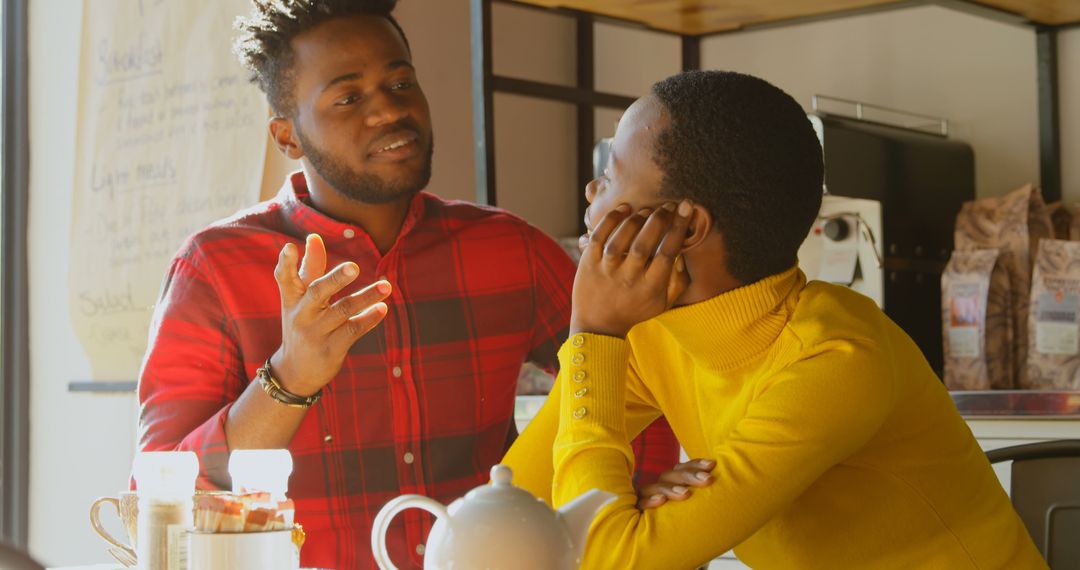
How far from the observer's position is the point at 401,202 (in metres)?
1.67

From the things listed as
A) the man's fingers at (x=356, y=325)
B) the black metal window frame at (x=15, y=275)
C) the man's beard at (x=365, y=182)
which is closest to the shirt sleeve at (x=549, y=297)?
the man's beard at (x=365, y=182)

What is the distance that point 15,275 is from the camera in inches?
138

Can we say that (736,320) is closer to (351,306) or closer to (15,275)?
(351,306)

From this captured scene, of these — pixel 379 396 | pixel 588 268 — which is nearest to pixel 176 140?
→ pixel 379 396

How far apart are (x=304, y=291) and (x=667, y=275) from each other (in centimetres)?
37

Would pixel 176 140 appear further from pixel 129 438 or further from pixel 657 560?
pixel 657 560

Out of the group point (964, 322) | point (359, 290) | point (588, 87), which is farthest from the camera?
point (588, 87)

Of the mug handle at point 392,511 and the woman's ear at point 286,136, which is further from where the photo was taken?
the woman's ear at point 286,136

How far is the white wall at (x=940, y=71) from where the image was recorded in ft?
9.58

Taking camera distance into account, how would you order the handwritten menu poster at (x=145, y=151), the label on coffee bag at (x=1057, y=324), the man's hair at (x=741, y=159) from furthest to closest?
the handwritten menu poster at (x=145, y=151)
the label on coffee bag at (x=1057, y=324)
the man's hair at (x=741, y=159)

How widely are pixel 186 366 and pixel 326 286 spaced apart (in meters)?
0.38

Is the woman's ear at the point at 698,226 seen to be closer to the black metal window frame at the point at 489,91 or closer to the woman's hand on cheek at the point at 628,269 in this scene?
the woman's hand on cheek at the point at 628,269

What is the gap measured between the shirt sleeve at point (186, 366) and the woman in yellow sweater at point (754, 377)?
0.55 meters

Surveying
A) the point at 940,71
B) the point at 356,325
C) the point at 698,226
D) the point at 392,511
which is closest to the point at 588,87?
the point at 940,71
